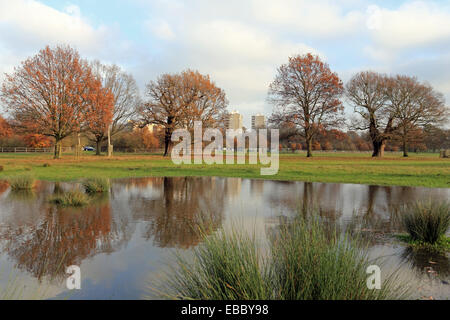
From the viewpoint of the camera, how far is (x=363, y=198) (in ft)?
39.4

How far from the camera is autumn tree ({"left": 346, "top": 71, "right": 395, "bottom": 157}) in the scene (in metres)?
46.9

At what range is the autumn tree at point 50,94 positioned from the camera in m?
32.3

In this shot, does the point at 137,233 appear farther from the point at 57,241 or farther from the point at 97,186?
the point at 97,186

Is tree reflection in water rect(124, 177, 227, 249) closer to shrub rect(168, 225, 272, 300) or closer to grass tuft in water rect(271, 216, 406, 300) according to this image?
shrub rect(168, 225, 272, 300)

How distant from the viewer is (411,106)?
152 ft

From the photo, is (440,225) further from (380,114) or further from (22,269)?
(380,114)

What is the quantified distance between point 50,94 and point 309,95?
32.1 m

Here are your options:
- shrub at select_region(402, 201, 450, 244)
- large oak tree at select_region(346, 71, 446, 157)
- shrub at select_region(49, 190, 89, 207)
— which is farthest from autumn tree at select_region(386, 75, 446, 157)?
shrub at select_region(49, 190, 89, 207)

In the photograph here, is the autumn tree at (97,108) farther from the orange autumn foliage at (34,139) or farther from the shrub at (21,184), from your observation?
the shrub at (21,184)

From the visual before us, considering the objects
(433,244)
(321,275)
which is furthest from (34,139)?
(321,275)

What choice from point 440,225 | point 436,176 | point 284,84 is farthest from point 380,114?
point 440,225
